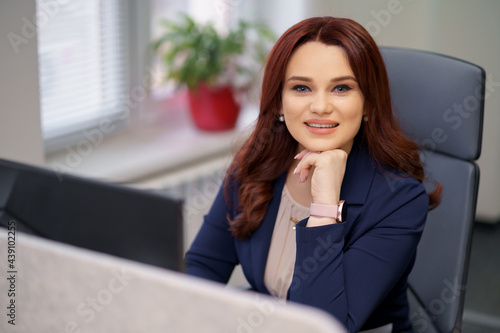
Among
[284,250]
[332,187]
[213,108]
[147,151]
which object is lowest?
[147,151]

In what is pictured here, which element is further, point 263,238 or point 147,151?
point 147,151

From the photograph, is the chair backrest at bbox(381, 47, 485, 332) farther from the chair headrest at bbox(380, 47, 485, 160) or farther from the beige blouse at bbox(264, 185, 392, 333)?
the beige blouse at bbox(264, 185, 392, 333)

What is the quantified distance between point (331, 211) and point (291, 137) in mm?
285

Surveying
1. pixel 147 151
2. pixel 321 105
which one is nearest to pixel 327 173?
pixel 321 105

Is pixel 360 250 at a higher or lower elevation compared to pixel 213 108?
higher

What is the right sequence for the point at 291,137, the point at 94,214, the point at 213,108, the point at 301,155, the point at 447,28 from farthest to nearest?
the point at 213,108
the point at 447,28
the point at 291,137
the point at 301,155
the point at 94,214

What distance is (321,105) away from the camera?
3.99 ft

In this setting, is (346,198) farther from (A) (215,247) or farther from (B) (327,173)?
(A) (215,247)

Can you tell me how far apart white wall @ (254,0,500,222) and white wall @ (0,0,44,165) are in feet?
3.67

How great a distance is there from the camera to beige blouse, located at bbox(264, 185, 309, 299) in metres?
1.35

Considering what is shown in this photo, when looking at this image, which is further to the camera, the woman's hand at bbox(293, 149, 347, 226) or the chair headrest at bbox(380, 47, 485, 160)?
the chair headrest at bbox(380, 47, 485, 160)

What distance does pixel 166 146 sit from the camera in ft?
8.69

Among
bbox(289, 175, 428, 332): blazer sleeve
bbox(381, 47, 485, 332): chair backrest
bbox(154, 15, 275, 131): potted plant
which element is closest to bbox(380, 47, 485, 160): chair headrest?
bbox(381, 47, 485, 332): chair backrest

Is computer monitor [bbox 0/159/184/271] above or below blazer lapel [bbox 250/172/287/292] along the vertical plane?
above
